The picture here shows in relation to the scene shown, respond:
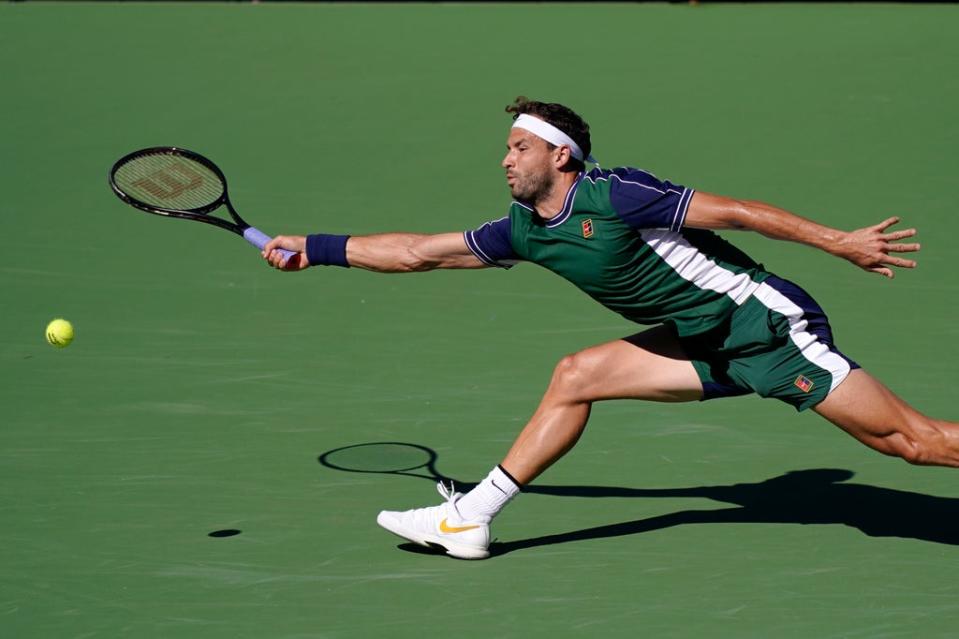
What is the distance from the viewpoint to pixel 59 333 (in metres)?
8.26

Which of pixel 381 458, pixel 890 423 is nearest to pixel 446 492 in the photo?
pixel 381 458

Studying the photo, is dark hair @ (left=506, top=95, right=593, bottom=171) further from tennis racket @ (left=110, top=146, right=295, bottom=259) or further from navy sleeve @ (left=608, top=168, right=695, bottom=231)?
tennis racket @ (left=110, top=146, right=295, bottom=259)

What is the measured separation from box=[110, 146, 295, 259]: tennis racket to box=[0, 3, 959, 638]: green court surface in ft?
3.70

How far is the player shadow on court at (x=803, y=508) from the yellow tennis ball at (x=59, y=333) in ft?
9.99

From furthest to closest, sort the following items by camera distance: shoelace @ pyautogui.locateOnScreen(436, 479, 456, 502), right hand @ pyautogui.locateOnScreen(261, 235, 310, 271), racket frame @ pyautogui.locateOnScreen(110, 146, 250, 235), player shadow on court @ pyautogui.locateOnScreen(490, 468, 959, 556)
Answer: racket frame @ pyautogui.locateOnScreen(110, 146, 250, 235), right hand @ pyautogui.locateOnScreen(261, 235, 310, 271), player shadow on court @ pyautogui.locateOnScreen(490, 468, 959, 556), shoelace @ pyautogui.locateOnScreen(436, 479, 456, 502)

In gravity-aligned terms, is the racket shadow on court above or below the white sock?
below

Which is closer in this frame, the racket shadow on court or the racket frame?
the racket shadow on court

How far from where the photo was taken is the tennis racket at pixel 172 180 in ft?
22.4

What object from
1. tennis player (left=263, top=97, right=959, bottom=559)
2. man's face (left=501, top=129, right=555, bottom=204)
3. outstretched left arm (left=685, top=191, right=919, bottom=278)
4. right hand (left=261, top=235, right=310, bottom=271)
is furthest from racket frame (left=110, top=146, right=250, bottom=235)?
outstretched left arm (left=685, top=191, right=919, bottom=278)

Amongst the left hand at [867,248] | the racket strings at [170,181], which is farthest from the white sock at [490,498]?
the racket strings at [170,181]

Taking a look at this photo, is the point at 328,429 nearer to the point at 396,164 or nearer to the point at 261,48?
the point at 396,164

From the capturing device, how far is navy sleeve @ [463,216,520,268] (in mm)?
5914

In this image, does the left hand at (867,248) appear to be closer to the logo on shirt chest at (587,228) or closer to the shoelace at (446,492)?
the logo on shirt chest at (587,228)

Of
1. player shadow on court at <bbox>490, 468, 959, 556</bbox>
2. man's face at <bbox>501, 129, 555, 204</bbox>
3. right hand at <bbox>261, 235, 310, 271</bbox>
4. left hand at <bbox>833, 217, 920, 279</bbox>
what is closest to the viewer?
left hand at <bbox>833, 217, 920, 279</bbox>
